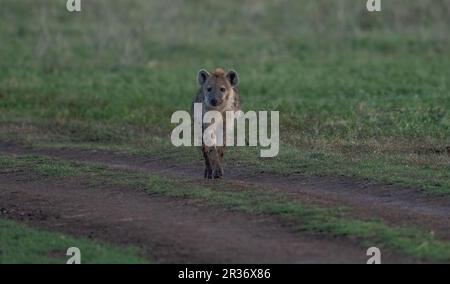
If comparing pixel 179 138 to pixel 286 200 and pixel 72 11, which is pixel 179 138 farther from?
pixel 72 11

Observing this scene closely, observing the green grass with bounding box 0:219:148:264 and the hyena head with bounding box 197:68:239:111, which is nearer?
the green grass with bounding box 0:219:148:264

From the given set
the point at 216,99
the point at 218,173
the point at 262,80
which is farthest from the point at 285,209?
the point at 262,80

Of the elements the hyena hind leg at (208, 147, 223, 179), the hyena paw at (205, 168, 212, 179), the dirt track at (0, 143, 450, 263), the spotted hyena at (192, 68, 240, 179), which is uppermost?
the spotted hyena at (192, 68, 240, 179)

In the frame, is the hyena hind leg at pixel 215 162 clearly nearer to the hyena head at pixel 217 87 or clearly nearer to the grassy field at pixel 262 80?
the hyena head at pixel 217 87

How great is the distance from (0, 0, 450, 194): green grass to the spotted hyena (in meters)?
0.72

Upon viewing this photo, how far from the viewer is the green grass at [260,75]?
13.1m

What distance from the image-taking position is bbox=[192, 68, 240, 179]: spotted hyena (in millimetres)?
11258

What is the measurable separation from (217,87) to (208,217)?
8.91ft

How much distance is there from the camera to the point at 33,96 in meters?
17.6

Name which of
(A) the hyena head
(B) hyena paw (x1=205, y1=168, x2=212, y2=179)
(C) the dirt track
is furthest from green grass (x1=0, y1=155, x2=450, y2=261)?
(A) the hyena head

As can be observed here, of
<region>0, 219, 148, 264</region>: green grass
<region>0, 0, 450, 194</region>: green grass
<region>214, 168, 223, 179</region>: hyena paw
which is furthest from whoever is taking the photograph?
<region>0, 0, 450, 194</region>: green grass

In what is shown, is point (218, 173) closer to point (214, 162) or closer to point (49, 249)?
point (214, 162)

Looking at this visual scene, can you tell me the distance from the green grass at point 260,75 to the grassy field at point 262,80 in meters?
0.03

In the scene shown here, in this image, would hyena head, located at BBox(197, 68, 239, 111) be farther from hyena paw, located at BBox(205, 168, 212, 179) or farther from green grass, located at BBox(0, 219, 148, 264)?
green grass, located at BBox(0, 219, 148, 264)
